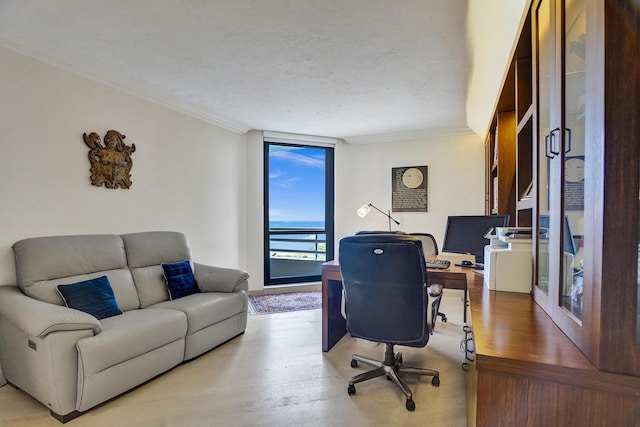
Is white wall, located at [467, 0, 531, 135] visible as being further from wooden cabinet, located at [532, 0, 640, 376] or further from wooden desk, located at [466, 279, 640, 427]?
wooden desk, located at [466, 279, 640, 427]

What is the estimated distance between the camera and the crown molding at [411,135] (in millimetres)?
4723

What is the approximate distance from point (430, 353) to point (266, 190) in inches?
126

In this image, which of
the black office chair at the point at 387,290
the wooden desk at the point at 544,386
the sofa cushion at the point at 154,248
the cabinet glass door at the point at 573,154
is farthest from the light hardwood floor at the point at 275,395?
the cabinet glass door at the point at 573,154

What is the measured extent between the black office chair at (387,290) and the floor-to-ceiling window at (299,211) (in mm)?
3058

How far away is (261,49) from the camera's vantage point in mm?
2484

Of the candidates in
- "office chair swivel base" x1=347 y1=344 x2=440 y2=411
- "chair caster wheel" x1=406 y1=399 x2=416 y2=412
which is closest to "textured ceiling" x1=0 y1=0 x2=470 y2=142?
"office chair swivel base" x1=347 y1=344 x2=440 y2=411

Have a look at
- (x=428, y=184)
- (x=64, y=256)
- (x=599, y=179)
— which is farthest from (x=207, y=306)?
(x=428, y=184)

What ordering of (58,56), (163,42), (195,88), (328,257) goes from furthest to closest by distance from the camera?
(328,257), (195,88), (58,56), (163,42)

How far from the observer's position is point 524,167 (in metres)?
2.16

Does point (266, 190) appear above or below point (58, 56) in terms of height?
below

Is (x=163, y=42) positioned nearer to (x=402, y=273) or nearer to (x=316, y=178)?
(x=402, y=273)

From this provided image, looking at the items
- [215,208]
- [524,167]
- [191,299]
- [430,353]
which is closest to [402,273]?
[524,167]

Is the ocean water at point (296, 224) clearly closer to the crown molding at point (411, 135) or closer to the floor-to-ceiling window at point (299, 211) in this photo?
the floor-to-ceiling window at point (299, 211)

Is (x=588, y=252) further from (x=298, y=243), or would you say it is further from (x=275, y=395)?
(x=298, y=243)
